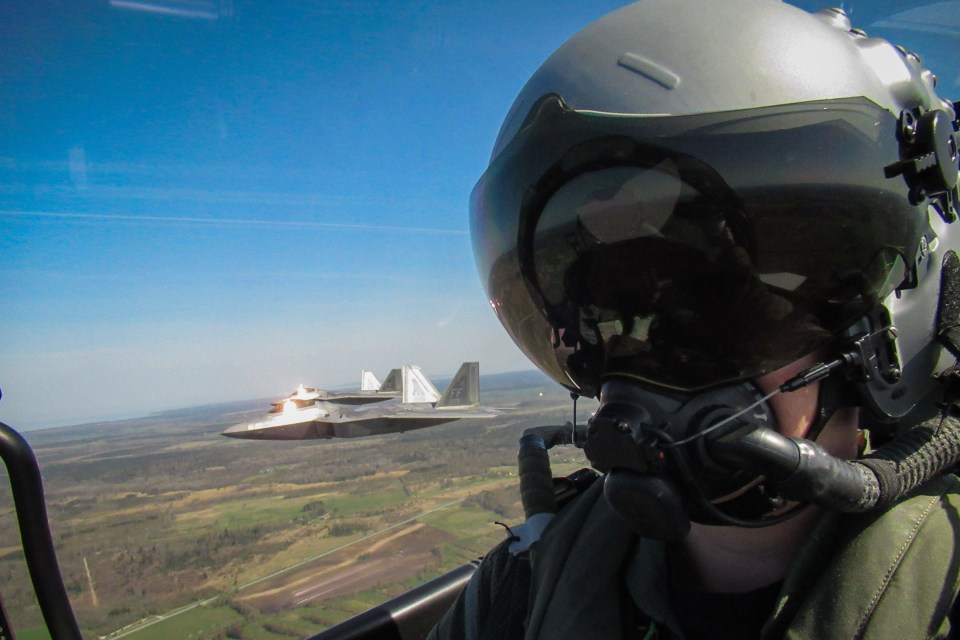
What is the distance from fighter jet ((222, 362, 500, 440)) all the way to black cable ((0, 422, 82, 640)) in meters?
14.4

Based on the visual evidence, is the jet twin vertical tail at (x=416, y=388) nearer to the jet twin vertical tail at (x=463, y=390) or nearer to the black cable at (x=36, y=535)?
the jet twin vertical tail at (x=463, y=390)

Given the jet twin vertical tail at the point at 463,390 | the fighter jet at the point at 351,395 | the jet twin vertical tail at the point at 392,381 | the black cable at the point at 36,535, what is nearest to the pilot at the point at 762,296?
the black cable at the point at 36,535

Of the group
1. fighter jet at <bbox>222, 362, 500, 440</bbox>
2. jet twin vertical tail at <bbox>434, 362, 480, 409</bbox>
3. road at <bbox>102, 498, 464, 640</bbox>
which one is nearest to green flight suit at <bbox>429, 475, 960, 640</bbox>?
road at <bbox>102, 498, 464, 640</bbox>

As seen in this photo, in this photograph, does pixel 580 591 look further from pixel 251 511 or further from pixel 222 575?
pixel 251 511

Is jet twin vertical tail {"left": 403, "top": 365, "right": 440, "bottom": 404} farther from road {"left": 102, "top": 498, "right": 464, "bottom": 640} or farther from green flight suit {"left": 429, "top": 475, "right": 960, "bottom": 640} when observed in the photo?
green flight suit {"left": 429, "top": 475, "right": 960, "bottom": 640}

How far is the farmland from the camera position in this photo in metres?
2.52

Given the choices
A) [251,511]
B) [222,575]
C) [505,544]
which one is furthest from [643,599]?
[251,511]

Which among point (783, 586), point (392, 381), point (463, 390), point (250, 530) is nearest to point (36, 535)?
point (783, 586)

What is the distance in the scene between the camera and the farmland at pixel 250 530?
2.52 m

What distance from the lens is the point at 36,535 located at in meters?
1.03

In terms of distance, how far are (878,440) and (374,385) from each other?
90.7 ft

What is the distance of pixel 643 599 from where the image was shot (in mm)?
820

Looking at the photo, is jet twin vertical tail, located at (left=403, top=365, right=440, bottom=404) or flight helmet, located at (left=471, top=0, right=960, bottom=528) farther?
jet twin vertical tail, located at (left=403, top=365, right=440, bottom=404)

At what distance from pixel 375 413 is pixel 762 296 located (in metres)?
17.0
